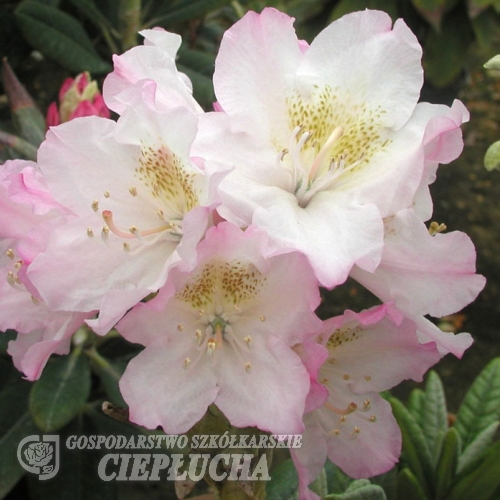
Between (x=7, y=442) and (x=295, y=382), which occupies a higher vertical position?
(x=295, y=382)

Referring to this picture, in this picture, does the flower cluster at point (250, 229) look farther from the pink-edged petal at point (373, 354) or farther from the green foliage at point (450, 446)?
the green foliage at point (450, 446)

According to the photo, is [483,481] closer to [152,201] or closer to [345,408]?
[345,408]

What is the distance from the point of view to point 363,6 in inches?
101

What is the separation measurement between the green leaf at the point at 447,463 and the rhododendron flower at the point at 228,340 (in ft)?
1.67

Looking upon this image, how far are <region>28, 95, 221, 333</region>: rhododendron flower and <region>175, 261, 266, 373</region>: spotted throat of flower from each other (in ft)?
0.14

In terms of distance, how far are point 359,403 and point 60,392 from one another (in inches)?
20.0

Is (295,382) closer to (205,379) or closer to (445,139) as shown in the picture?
(205,379)

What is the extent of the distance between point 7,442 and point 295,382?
681 mm

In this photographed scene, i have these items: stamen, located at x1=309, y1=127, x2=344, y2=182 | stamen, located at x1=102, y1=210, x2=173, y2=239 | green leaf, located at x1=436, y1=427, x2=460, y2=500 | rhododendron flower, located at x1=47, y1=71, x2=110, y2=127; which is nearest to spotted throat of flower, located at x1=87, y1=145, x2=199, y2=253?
stamen, located at x1=102, y1=210, x2=173, y2=239

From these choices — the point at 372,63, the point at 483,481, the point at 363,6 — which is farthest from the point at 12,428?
the point at 363,6

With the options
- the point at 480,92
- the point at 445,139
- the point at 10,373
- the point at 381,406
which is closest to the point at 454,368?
the point at 10,373

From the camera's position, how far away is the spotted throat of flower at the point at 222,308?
60 cm

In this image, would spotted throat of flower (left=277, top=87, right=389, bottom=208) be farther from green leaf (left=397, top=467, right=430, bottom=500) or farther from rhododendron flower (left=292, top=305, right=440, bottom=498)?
green leaf (left=397, top=467, right=430, bottom=500)

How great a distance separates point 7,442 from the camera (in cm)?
108
